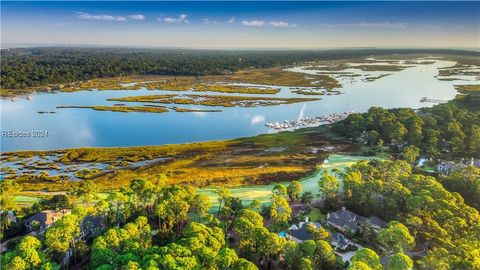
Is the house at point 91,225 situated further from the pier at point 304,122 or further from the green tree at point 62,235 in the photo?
the pier at point 304,122

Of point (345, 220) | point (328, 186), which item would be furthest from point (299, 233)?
point (328, 186)

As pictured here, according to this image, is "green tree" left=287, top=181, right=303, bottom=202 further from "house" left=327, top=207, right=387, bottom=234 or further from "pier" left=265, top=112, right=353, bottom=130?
"pier" left=265, top=112, right=353, bottom=130

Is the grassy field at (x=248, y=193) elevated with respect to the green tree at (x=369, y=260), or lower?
lower

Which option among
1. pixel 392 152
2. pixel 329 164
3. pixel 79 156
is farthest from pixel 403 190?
pixel 79 156

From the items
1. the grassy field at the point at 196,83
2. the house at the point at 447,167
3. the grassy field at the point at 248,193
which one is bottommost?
the grassy field at the point at 248,193

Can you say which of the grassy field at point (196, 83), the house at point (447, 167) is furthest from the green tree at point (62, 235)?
the grassy field at point (196, 83)

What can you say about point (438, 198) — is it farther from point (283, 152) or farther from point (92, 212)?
point (92, 212)

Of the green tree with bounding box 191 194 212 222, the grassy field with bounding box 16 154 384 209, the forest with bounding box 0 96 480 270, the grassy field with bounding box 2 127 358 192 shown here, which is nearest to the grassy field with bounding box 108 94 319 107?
the grassy field with bounding box 2 127 358 192

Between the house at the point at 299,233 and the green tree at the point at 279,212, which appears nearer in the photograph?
the house at the point at 299,233
